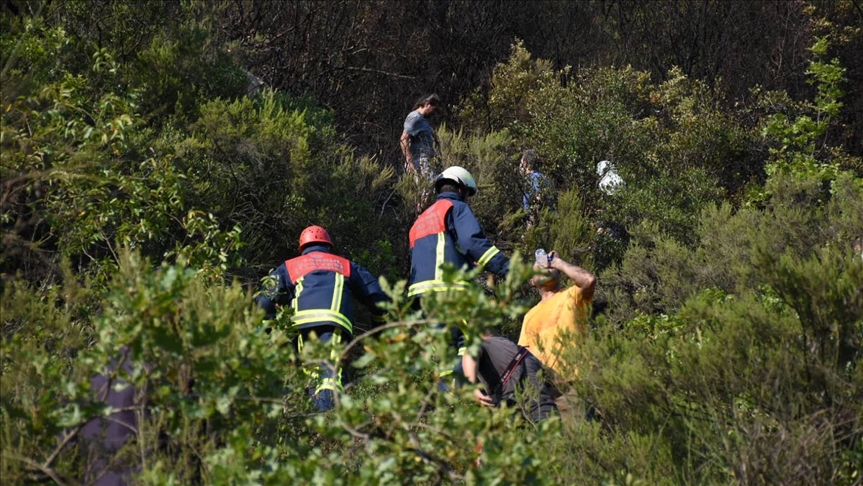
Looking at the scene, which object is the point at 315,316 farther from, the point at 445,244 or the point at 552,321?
the point at 552,321

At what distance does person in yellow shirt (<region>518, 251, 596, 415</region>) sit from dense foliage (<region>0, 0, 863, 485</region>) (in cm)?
28

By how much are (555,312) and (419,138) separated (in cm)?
430

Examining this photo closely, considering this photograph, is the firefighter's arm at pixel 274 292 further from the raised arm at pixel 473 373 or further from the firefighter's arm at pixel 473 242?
the raised arm at pixel 473 373

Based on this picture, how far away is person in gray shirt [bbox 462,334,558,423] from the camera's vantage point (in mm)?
6328

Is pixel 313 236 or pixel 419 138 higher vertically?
pixel 419 138

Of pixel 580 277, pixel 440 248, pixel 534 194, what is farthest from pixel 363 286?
pixel 534 194

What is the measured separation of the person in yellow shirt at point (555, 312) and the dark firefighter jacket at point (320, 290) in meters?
0.99

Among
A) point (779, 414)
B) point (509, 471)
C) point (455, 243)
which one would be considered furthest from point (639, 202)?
point (509, 471)

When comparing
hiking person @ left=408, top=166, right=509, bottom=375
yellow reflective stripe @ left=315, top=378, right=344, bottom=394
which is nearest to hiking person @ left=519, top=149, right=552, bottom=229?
hiking person @ left=408, top=166, right=509, bottom=375

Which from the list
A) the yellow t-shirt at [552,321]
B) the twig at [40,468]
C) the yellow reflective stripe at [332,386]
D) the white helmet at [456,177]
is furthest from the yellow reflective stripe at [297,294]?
the twig at [40,468]

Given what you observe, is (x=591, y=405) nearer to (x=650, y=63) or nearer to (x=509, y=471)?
(x=509, y=471)

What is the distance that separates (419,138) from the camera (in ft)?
35.5

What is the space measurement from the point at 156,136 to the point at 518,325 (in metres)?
3.21

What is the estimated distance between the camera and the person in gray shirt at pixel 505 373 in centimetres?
633
